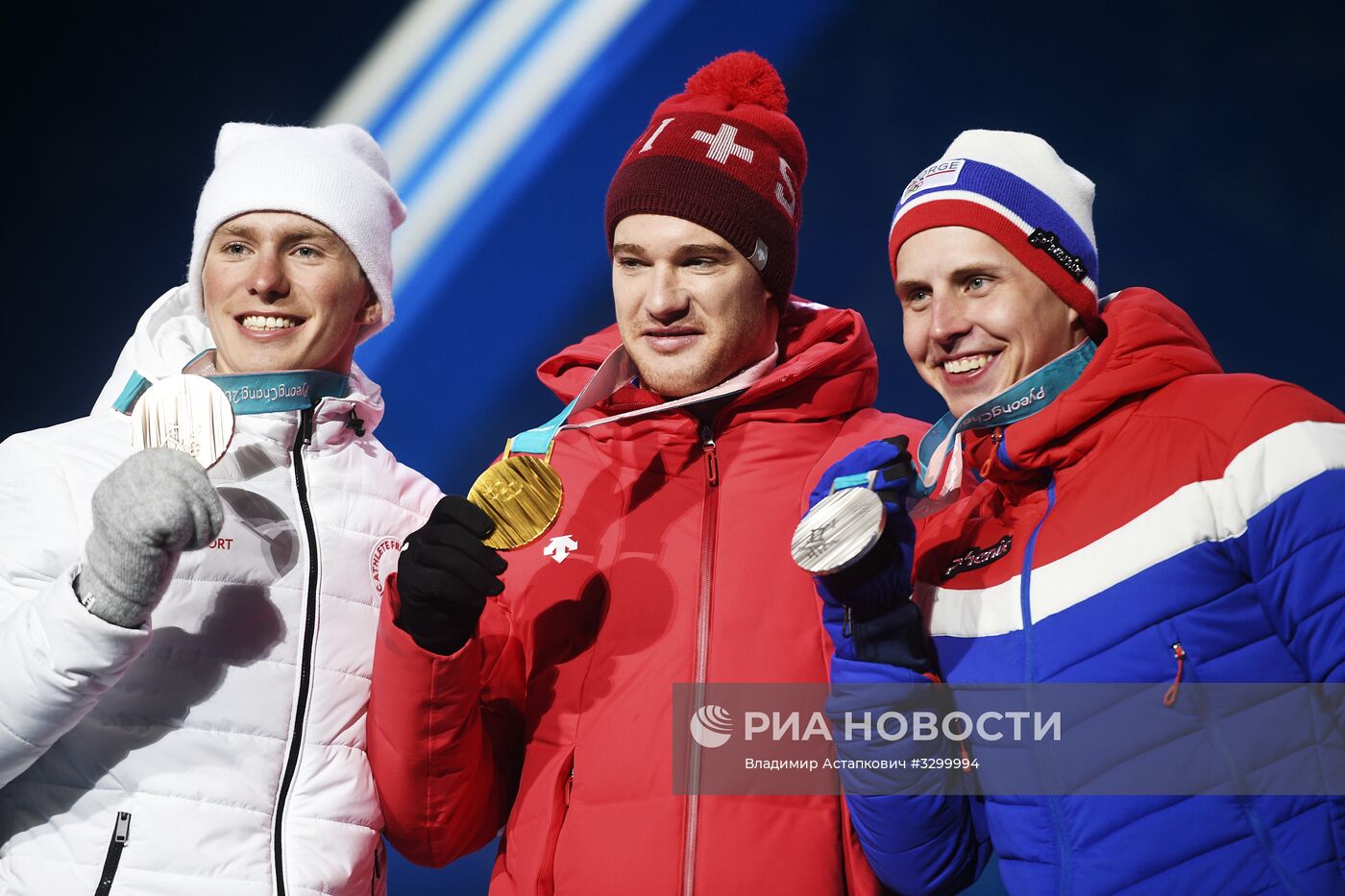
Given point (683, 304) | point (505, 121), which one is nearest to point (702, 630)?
point (683, 304)

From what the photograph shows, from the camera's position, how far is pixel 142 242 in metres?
3.24

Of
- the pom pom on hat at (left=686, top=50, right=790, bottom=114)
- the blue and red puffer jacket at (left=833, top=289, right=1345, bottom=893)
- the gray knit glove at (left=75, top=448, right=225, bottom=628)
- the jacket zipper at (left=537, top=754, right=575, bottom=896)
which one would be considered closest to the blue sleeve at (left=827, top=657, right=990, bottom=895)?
the blue and red puffer jacket at (left=833, top=289, right=1345, bottom=893)

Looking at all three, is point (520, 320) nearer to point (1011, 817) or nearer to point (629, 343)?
point (629, 343)

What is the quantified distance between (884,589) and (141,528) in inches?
34.8

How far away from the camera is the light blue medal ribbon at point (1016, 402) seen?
1.63m

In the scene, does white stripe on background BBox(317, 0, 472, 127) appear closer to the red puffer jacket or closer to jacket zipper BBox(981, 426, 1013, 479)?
the red puffer jacket

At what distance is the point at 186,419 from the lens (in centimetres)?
158

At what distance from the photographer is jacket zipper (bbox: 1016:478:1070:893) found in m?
1.43

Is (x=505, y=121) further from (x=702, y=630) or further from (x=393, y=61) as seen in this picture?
(x=702, y=630)

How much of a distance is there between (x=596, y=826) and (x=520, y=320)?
187 cm

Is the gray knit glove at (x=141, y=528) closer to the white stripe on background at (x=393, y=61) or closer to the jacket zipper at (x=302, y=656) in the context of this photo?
the jacket zipper at (x=302, y=656)

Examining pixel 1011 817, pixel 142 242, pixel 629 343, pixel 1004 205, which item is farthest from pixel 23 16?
pixel 1011 817

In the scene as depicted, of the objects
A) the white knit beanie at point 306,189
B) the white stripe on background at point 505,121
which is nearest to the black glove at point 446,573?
the white knit beanie at point 306,189

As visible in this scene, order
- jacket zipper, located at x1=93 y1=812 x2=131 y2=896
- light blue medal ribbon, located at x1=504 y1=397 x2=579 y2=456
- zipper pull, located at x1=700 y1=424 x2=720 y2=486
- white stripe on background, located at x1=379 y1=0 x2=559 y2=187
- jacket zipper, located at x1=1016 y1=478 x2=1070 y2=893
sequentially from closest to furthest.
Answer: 1. jacket zipper, located at x1=1016 y1=478 x2=1070 y2=893
2. jacket zipper, located at x1=93 y1=812 x2=131 y2=896
3. light blue medal ribbon, located at x1=504 y1=397 x2=579 y2=456
4. zipper pull, located at x1=700 y1=424 x2=720 y2=486
5. white stripe on background, located at x1=379 y1=0 x2=559 y2=187
